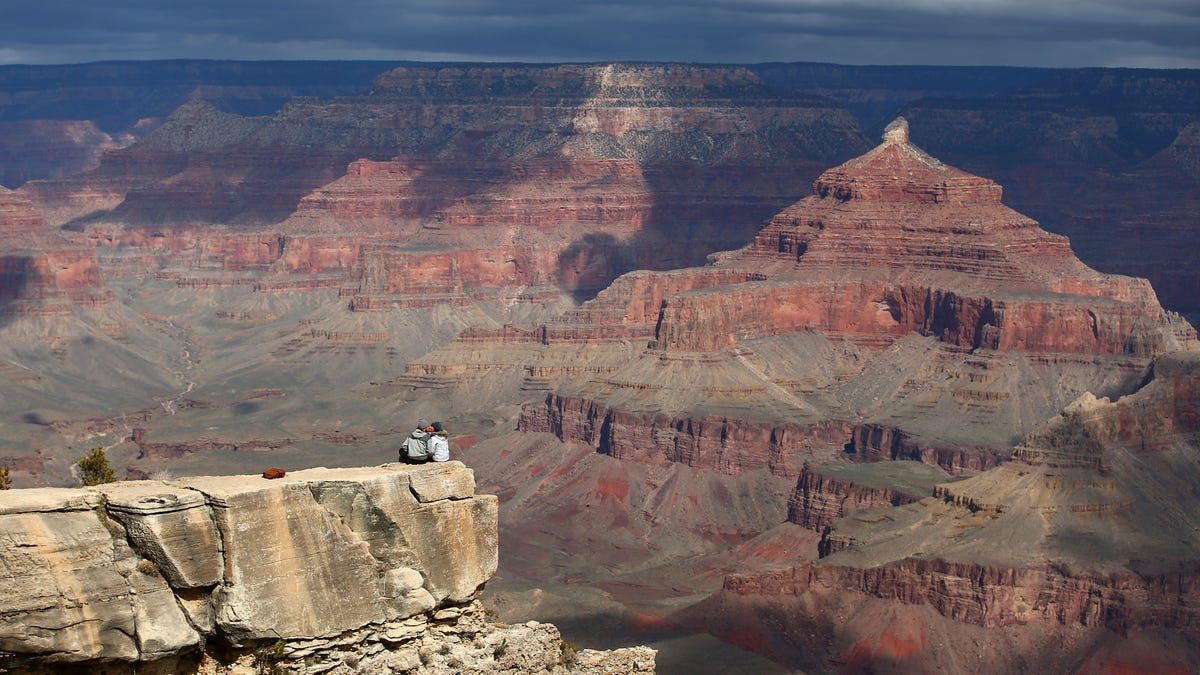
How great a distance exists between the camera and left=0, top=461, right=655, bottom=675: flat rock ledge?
2019cm

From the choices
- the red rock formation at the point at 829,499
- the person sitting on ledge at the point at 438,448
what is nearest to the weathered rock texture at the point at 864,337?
the red rock formation at the point at 829,499

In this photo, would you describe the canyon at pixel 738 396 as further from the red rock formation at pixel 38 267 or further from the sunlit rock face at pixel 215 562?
the sunlit rock face at pixel 215 562

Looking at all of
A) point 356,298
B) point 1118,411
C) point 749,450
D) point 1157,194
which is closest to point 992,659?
point 1118,411

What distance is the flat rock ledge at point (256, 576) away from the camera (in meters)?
20.2

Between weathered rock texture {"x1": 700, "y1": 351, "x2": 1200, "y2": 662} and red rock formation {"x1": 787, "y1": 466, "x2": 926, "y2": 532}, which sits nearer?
weathered rock texture {"x1": 700, "y1": 351, "x2": 1200, "y2": 662}

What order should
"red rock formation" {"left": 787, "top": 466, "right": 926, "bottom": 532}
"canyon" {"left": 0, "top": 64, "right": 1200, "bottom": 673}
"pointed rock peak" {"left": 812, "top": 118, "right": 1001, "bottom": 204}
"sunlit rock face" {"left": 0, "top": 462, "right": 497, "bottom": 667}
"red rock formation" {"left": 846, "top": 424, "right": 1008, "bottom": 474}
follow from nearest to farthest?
1. "sunlit rock face" {"left": 0, "top": 462, "right": 497, "bottom": 667}
2. "canyon" {"left": 0, "top": 64, "right": 1200, "bottom": 673}
3. "red rock formation" {"left": 787, "top": 466, "right": 926, "bottom": 532}
4. "red rock formation" {"left": 846, "top": 424, "right": 1008, "bottom": 474}
5. "pointed rock peak" {"left": 812, "top": 118, "right": 1001, "bottom": 204}

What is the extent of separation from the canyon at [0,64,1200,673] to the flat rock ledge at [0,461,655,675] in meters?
0.71

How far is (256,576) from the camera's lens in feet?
69.1

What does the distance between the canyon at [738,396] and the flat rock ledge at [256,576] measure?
2.34 feet

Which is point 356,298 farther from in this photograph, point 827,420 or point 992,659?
point 992,659

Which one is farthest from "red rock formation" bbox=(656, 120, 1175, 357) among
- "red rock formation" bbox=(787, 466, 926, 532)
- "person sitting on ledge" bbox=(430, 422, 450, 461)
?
"person sitting on ledge" bbox=(430, 422, 450, 461)

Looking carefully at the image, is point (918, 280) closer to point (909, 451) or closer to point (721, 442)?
point (721, 442)

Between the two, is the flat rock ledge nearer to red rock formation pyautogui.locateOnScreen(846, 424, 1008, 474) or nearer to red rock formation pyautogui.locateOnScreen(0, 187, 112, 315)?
red rock formation pyautogui.locateOnScreen(846, 424, 1008, 474)

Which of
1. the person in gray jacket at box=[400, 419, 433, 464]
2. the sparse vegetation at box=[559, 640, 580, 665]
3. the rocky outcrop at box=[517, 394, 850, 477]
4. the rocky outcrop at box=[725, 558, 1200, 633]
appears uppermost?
the person in gray jacket at box=[400, 419, 433, 464]
